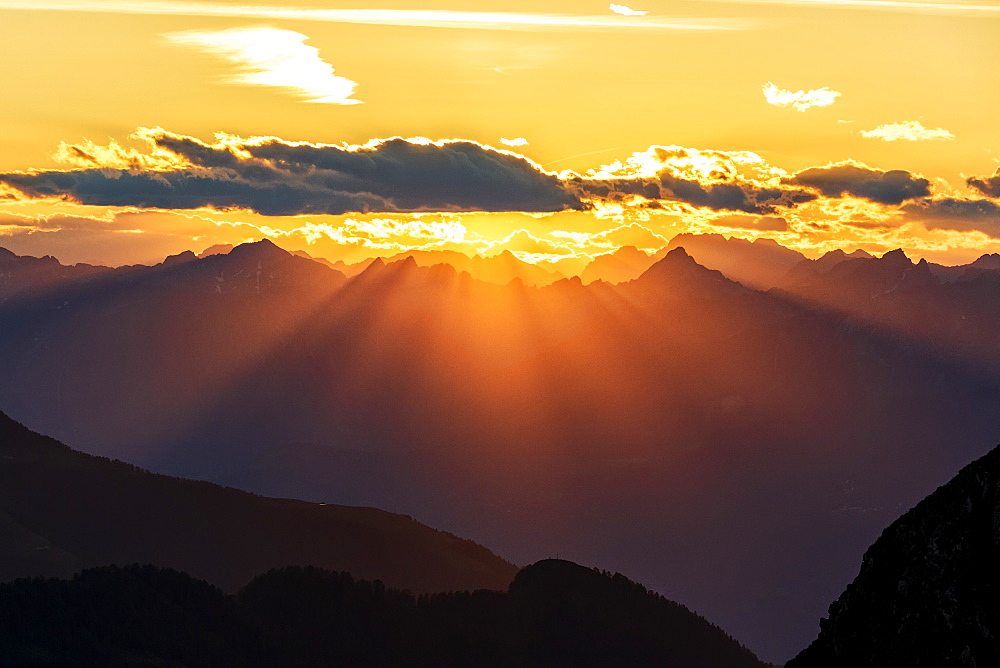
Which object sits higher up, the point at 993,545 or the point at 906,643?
the point at 993,545

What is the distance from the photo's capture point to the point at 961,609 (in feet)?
214

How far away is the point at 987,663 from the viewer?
6250 cm

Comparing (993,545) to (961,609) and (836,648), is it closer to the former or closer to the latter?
(961,609)

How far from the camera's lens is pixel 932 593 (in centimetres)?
6675

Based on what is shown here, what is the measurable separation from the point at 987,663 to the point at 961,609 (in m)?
3.28

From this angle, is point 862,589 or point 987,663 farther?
point 862,589

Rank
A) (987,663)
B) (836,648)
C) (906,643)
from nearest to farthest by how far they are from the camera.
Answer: (987,663), (906,643), (836,648)

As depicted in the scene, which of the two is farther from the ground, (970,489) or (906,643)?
(970,489)

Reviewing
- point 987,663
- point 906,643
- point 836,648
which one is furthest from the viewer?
point 836,648

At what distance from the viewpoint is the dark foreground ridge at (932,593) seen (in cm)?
6456

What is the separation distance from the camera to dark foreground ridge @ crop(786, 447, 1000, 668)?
64.6m

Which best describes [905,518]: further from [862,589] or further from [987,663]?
[987,663]

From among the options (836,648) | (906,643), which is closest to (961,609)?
(906,643)

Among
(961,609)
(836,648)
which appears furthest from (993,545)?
(836,648)
